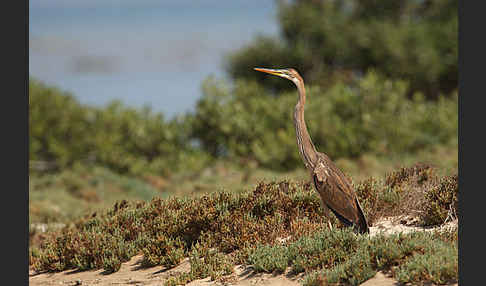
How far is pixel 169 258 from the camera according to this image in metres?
8.73

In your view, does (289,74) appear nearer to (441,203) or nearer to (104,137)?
(441,203)

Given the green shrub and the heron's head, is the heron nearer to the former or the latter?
the heron's head

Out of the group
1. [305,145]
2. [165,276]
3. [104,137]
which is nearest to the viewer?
[165,276]

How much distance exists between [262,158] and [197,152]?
3.02 meters

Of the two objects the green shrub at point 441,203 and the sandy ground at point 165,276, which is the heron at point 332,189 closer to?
the sandy ground at point 165,276

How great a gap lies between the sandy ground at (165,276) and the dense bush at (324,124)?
15.1 m

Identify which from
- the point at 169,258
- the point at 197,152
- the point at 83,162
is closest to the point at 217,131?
the point at 197,152

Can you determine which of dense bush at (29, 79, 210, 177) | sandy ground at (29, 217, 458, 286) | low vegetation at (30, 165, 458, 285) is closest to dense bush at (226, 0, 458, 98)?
dense bush at (29, 79, 210, 177)

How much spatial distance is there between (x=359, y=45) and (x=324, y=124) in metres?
14.0

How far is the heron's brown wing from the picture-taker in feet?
26.9

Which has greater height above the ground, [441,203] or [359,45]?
[359,45]

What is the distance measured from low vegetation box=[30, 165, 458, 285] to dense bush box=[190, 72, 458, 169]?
14.1 meters

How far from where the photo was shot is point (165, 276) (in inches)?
332

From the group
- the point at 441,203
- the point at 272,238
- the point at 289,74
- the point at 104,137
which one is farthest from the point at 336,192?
the point at 104,137
